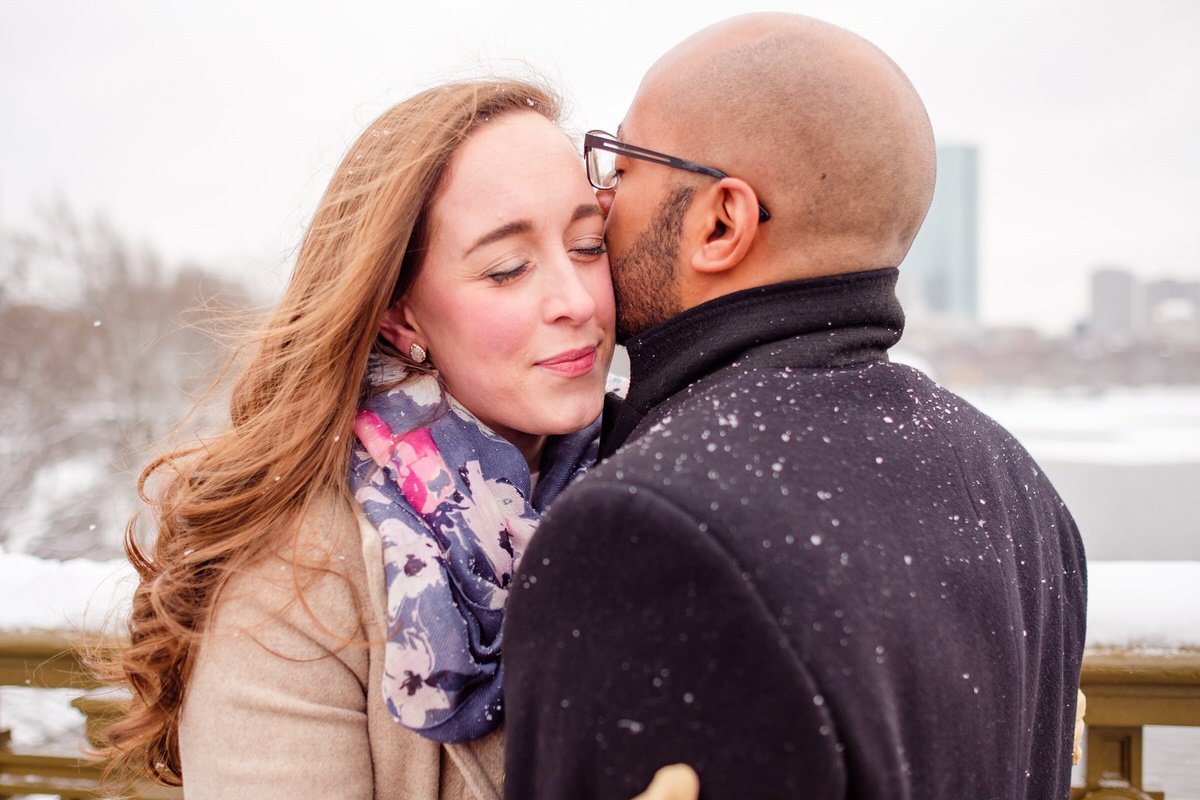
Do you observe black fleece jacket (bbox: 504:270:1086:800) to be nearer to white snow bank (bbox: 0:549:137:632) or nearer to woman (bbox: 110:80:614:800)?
woman (bbox: 110:80:614:800)

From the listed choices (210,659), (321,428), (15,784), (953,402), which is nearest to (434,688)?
(210,659)

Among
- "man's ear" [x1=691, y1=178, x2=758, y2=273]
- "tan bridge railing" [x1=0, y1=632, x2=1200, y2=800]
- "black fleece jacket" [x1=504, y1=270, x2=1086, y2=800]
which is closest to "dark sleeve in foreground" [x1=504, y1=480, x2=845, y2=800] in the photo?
"black fleece jacket" [x1=504, y1=270, x2=1086, y2=800]

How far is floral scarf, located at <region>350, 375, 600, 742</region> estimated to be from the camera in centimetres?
135

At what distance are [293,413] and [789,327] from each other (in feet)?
3.08

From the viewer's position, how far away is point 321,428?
5.28ft

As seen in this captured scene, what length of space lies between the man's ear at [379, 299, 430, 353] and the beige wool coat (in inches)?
16.9

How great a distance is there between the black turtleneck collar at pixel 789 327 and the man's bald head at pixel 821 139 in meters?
0.08

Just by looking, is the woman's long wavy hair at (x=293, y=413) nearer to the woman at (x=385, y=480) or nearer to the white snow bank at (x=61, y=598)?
the woman at (x=385, y=480)

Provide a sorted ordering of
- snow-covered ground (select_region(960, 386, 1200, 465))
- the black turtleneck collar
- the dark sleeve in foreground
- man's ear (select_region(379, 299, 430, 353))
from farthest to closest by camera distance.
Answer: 1. snow-covered ground (select_region(960, 386, 1200, 465))
2. man's ear (select_region(379, 299, 430, 353))
3. the black turtleneck collar
4. the dark sleeve in foreground

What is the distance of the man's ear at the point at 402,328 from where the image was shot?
5.88 ft

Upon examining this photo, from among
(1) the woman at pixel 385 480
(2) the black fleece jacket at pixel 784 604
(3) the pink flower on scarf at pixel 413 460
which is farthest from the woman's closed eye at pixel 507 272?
(2) the black fleece jacket at pixel 784 604

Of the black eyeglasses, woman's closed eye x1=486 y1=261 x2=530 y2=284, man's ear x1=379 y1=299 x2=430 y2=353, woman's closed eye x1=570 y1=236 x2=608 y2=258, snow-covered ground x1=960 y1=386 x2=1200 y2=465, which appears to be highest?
the black eyeglasses

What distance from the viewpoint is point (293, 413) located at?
163 cm

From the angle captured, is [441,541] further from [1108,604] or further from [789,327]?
[1108,604]
